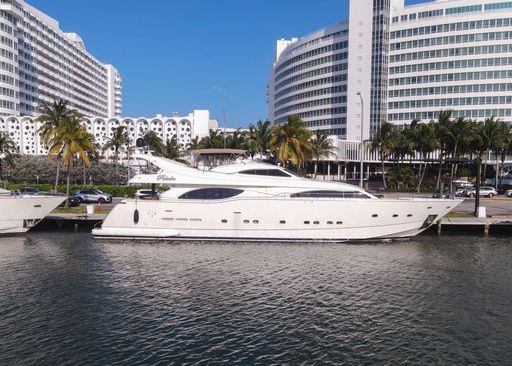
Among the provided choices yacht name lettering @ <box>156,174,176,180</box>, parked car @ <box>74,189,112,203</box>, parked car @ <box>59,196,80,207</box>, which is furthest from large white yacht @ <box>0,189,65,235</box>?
parked car @ <box>74,189,112,203</box>

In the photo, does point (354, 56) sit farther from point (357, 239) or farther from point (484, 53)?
point (357, 239)

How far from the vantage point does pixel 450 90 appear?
372 feet

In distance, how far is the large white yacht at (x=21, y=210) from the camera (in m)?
35.7

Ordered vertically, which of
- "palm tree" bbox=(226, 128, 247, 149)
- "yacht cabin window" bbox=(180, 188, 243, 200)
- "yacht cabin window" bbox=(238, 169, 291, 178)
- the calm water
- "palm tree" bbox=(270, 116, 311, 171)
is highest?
"palm tree" bbox=(226, 128, 247, 149)

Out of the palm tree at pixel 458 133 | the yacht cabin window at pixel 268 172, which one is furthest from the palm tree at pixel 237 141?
the yacht cabin window at pixel 268 172

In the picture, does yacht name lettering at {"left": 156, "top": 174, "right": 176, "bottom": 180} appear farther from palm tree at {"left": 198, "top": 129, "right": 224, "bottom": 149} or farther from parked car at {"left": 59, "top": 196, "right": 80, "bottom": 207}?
palm tree at {"left": 198, "top": 129, "right": 224, "bottom": 149}

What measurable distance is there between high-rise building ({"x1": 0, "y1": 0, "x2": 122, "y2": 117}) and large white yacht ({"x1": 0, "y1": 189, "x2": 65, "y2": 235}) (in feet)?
326

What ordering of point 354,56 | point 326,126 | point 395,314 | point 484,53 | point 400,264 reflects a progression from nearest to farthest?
1. point 395,314
2. point 400,264
3. point 484,53
4. point 354,56
5. point 326,126

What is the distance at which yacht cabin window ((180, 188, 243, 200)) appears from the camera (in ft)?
112

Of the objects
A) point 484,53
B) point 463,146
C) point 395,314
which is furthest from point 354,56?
point 395,314

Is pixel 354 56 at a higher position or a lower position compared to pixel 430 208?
higher

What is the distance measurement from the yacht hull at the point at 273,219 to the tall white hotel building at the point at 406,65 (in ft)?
263

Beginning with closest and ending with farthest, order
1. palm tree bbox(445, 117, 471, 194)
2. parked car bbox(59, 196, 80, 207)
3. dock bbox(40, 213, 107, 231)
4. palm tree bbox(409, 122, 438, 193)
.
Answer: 1. dock bbox(40, 213, 107, 231)
2. parked car bbox(59, 196, 80, 207)
3. palm tree bbox(445, 117, 471, 194)
4. palm tree bbox(409, 122, 438, 193)

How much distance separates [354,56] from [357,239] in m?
99.6
